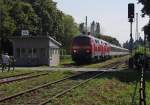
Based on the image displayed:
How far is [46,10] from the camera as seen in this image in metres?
107

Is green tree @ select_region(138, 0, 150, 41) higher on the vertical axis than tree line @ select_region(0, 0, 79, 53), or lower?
lower

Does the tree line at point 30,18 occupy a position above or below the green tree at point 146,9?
above

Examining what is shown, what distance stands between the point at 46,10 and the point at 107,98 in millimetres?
90029

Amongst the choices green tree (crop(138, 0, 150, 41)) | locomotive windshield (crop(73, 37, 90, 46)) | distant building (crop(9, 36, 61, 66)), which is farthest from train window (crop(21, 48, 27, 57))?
green tree (crop(138, 0, 150, 41))

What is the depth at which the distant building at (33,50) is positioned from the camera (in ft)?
177

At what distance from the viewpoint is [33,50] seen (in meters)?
54.8

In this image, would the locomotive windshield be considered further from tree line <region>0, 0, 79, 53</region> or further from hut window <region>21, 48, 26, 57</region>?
tree line <region>0, 0, 79, 53</region>

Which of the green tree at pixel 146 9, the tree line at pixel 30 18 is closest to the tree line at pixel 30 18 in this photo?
the tree line at pixel 30 18

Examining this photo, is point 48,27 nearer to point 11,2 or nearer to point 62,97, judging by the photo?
point 11,2

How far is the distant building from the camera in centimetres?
5397

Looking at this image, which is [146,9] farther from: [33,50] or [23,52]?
[23,52]

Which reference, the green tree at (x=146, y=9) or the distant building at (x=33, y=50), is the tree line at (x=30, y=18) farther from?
the green tree at (x=146, y=9)

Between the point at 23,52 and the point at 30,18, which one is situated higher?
the point at 30,18

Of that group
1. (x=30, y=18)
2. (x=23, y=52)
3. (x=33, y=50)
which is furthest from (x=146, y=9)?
(x=30, y=18)
